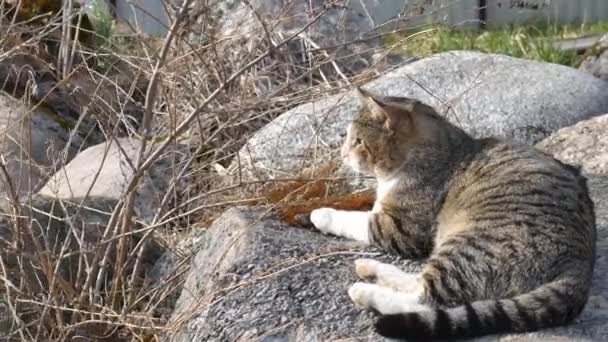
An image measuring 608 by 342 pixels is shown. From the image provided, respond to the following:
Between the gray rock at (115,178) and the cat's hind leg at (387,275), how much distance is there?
180 cm

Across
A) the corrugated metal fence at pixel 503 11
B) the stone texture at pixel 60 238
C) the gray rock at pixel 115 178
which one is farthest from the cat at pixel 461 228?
the corrugated metal fence at pixel 503 11

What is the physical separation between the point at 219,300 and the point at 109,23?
5.03m

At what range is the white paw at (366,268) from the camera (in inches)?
156

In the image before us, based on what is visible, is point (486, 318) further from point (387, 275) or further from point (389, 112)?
point (389, 112)

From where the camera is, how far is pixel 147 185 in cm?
603

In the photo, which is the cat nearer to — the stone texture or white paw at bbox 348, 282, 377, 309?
white paw at bbox 348, 282, 377, 309

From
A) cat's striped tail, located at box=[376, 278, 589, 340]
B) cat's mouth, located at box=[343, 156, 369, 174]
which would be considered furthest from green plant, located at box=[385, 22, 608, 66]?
cat's striped tail, located at box=[376, 278, 589, 340]

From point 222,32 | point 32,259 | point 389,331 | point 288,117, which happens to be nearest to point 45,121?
point 222,32

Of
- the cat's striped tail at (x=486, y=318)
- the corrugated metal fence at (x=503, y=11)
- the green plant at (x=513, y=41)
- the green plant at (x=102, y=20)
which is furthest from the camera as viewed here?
the corrugated metal fence at (x=503, y=11)

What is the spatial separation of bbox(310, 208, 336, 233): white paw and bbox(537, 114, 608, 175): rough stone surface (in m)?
A: 1.55

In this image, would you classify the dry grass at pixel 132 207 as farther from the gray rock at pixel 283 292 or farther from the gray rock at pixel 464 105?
the gray rock at pixel 464 105

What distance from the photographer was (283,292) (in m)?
3.92

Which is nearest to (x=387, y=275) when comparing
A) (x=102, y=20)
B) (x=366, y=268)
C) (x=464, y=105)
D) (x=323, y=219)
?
(x=366, y=268)

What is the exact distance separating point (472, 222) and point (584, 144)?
6.28 ft
